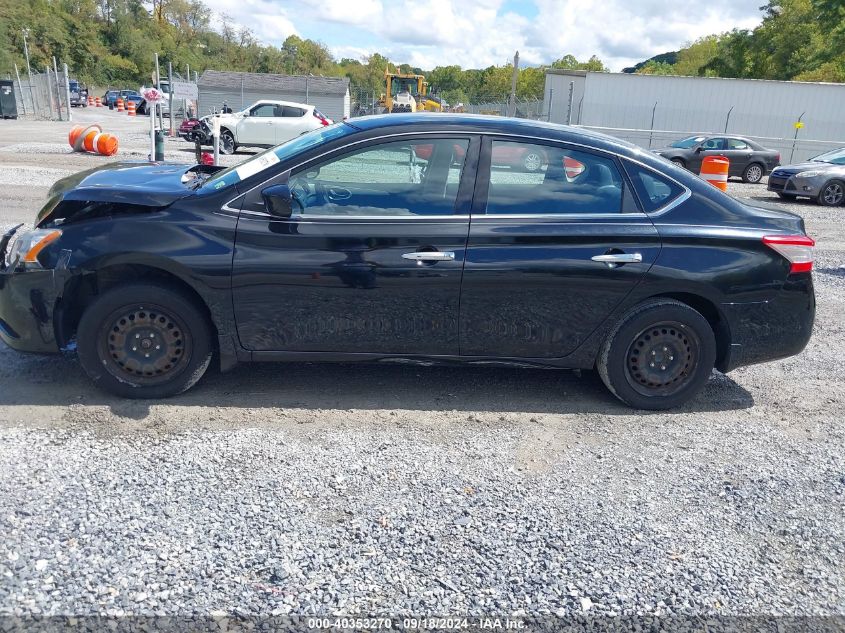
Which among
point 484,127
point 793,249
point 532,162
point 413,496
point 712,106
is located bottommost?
point 413,496

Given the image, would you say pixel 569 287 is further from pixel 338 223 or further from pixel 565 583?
pixel 565 583

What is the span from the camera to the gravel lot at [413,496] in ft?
8.98

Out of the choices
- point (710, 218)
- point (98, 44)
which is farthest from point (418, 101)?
point (98, 44)

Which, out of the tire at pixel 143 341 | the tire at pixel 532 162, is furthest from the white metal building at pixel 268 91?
the tire at pixel 532 162

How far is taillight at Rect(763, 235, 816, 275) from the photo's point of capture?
14.3ft

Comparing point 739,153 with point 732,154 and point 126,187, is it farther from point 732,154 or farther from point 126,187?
point 126,187

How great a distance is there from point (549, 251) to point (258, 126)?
19.6 m

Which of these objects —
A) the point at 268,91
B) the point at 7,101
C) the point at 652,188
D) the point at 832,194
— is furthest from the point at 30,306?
the point at 7,101

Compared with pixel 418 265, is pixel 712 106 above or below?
above

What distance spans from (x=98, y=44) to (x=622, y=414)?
89.0 m

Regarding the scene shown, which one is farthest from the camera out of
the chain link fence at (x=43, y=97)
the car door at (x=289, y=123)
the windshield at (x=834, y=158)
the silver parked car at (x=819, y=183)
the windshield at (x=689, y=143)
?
the chain link fence at (x=43, y=97)

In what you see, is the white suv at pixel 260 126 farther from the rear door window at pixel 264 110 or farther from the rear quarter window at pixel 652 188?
the rear quarter window at pixel 652 188

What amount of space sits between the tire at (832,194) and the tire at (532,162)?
14.6 meters

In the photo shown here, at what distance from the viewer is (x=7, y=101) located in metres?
33.7
